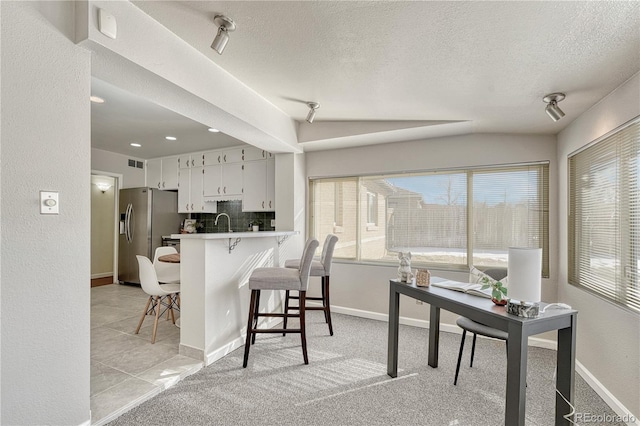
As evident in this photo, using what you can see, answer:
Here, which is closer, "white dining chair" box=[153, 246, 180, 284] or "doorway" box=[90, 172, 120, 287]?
"white dining chair" box=[153, 246, 180, 284]

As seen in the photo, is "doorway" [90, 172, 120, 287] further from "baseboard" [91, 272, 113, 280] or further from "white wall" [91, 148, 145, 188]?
"white wall" [91, 148, 145, 188]

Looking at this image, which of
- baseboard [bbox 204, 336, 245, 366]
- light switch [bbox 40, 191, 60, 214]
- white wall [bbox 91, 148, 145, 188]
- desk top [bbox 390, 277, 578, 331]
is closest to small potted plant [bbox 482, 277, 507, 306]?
desk top [bbox 390, 277, 578, 331]

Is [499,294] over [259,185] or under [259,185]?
under

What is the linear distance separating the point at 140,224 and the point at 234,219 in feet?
5.58

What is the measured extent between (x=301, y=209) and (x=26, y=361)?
3.05 meters

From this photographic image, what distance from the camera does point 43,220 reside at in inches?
57.4

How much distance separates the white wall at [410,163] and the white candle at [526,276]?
1898mm

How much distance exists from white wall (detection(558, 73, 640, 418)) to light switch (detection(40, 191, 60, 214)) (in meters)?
3.36

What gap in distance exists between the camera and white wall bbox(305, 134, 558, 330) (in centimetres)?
303

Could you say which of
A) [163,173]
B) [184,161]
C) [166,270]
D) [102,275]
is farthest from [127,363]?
[102,275]

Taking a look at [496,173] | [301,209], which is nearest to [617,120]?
[496,173]

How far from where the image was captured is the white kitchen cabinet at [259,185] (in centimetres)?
453

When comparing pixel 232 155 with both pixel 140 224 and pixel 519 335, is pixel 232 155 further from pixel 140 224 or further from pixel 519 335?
pixel 519 335

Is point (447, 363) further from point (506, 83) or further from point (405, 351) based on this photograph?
point (506, 83)
